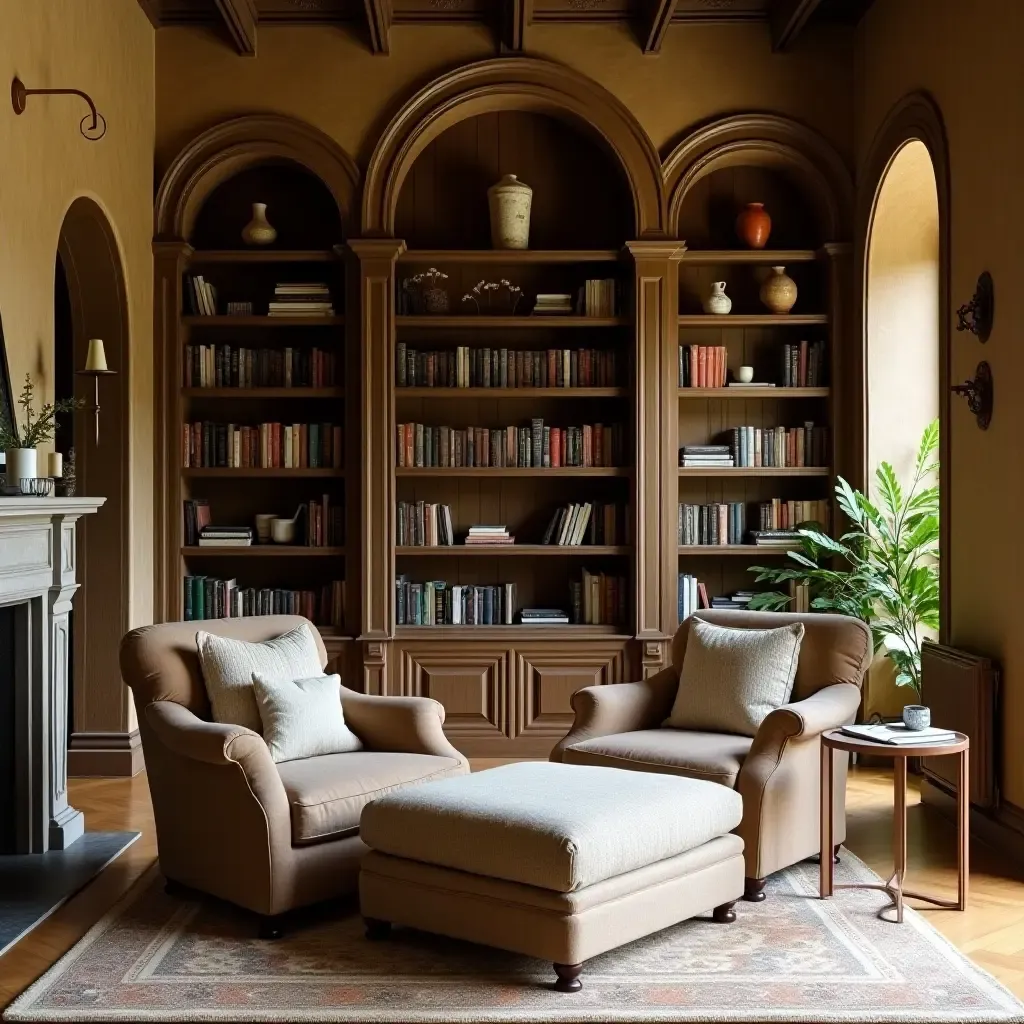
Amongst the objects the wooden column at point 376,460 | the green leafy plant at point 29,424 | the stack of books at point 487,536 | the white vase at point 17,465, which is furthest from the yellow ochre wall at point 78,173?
the stack of books at point 487,536

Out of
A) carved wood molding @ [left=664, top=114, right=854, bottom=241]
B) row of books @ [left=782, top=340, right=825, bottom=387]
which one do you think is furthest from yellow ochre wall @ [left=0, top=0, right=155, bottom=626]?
row of books @ [left=782, top=340, right=825, bottom=387]

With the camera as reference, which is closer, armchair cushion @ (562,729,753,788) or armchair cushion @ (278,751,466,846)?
armchair cushion @ (278,751,466,846)

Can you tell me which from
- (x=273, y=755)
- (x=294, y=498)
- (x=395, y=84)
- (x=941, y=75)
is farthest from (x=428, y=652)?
(x=941, y=75)

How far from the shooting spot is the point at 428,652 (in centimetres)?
634

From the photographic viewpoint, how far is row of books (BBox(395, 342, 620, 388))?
6426 mm

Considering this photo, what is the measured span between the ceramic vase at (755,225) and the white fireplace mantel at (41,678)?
350 cm

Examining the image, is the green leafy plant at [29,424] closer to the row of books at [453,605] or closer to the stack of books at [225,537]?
the stack of books at [225,537]

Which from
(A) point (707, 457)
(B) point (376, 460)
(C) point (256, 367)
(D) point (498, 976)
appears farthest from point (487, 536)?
(D) point (498, 976)

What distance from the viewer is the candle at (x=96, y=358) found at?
17.2ft

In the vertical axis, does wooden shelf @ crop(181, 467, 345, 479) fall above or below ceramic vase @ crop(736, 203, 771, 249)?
below

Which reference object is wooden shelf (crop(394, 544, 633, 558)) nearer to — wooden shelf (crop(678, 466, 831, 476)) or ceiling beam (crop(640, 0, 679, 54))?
wooden shelf (crop(678, 466, 831, 476))

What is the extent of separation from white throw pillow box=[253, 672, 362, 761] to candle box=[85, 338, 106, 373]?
1.73m

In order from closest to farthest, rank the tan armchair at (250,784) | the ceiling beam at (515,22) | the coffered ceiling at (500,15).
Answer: the tan armchair at (250,784)
the ceiling beam at (515,22)
the coffered ceiling at (500,15)

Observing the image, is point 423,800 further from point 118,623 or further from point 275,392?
point 275,392
